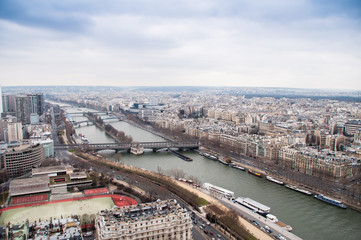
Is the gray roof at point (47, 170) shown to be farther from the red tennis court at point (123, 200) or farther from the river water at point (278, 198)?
the river water at point (278, 198)

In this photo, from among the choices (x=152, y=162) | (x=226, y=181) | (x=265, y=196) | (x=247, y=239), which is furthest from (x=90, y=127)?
(x=247, y=239)

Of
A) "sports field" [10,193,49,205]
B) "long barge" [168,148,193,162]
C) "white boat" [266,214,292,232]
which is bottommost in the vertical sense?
"long barge" [168,148,193,162]

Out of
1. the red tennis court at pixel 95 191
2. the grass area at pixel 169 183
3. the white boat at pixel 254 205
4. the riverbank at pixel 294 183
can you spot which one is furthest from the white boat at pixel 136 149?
the white boat at pixel 254 205

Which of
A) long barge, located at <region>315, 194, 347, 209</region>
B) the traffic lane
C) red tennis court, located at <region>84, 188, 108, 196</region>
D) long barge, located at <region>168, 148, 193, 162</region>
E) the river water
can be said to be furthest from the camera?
long barge, located at <region>168, 148, 193, 162</region>

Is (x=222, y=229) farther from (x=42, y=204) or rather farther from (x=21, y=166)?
(x=21, y=166)

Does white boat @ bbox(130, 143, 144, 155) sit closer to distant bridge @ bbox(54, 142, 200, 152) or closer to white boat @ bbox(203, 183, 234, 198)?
distant bridge @ bbox(54, 142, 200, 152)

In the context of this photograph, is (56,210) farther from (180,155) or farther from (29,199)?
(180,155)

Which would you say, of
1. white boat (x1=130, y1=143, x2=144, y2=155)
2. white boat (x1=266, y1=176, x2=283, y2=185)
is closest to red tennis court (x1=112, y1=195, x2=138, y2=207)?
white boat (x1=266, y1=176, x2=283, y2=185)
